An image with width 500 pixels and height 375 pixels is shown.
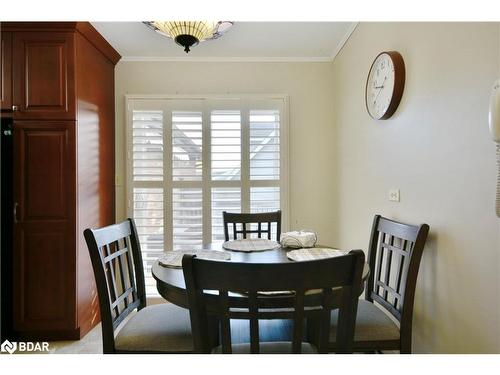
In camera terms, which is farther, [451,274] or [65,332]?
[65,332]

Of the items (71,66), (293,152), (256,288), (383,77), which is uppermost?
(71,66)

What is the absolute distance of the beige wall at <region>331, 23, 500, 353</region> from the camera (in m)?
1.04

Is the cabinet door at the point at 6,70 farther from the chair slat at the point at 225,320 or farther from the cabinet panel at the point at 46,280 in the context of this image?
the chair slat at the point at 225,320

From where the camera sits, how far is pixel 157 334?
4.26 ft

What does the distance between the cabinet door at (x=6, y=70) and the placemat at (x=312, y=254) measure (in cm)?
232

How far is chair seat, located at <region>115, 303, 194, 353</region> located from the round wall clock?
1.73 meters

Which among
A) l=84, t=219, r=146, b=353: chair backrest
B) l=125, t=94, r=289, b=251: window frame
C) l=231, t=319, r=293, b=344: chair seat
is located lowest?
l=231, t=319, r=293, b=344: chair seat

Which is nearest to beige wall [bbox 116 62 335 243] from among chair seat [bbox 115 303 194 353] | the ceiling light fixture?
the ceiling light fixture

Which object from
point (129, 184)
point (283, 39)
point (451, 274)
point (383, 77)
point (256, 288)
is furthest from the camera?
point (129, 184)

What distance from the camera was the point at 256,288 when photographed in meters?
0.76

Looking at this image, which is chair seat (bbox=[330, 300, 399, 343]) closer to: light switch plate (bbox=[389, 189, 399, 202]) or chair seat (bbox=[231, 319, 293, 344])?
chair seat (bbox=[231, 319, 293, 344])
